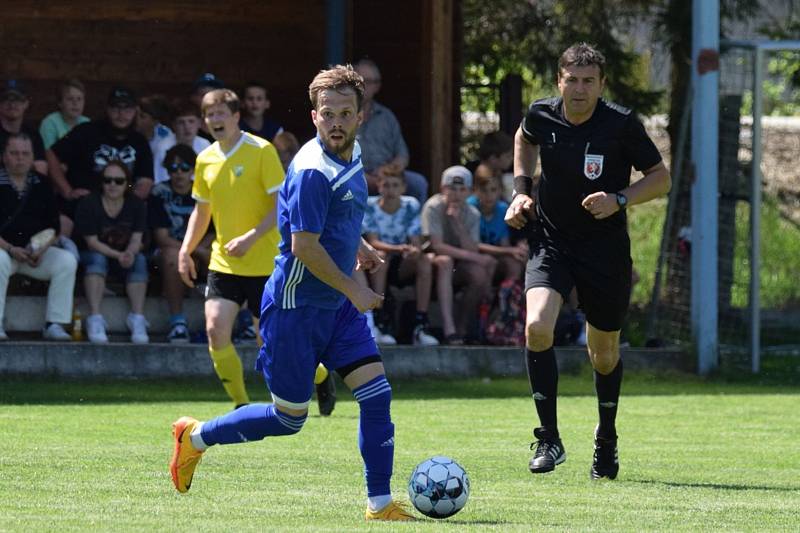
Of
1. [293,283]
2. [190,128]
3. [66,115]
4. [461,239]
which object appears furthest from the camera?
[66,115]

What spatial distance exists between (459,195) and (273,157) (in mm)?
4261

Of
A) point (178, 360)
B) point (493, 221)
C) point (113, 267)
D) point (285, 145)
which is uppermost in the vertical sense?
point (285, 145)

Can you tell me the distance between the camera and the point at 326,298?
21.7 feet

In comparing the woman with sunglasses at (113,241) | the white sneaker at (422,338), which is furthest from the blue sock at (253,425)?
the white sneaker at (422,338)

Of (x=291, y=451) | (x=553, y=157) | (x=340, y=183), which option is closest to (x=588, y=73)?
(x=553, y=157)

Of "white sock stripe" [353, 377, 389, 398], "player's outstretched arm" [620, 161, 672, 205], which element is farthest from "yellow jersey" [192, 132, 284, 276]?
"white sock stripe" [353, 377, 389, 398]

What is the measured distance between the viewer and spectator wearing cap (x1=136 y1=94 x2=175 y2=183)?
48.4 ft

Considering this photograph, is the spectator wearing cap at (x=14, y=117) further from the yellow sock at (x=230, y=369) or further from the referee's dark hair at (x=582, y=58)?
the referee's dark hair at (x=582, y=58)

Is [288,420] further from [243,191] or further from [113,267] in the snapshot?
[113,267]

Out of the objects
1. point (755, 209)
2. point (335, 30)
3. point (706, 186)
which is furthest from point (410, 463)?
point (335, 30)

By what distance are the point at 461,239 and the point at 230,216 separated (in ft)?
14.6

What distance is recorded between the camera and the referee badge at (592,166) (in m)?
8.04

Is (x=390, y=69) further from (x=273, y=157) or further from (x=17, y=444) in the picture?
(x=17, y=444)

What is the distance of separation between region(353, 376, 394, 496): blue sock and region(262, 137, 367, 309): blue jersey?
37cm
